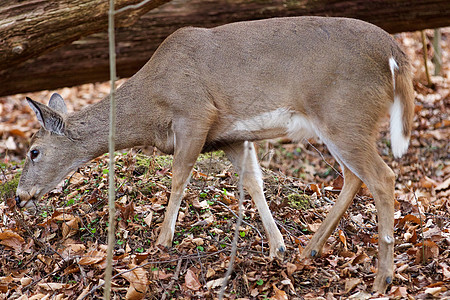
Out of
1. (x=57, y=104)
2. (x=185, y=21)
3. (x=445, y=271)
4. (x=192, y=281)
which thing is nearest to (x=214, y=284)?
(x=192, y=281)

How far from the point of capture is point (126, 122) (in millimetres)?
5504

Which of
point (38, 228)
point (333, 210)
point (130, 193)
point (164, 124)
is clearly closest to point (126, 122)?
point (164, 124)

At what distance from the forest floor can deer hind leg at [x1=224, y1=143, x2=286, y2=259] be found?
0.15m

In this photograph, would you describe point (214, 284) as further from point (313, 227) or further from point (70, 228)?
point (70, 228)

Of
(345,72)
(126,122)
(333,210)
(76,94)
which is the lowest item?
(76,94)

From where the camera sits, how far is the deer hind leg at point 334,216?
5.13 m

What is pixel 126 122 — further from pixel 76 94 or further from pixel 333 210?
pixel 76 94

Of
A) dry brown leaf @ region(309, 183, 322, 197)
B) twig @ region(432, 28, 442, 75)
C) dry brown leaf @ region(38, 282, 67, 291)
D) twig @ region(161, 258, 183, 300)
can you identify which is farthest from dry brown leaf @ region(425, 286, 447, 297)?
twig @ region(432, 28, 442, 75)

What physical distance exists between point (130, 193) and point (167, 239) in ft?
3.38

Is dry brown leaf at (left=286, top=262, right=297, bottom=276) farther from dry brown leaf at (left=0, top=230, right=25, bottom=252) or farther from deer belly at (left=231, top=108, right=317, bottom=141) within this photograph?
dry brown leaf at (left=0, top=230, right=25, bottom=252)

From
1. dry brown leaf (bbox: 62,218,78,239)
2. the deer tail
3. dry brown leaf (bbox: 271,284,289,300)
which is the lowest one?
dry brown leaf (bbox: 62,218,78,239)

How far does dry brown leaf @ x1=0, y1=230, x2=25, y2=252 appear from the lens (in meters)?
5.43

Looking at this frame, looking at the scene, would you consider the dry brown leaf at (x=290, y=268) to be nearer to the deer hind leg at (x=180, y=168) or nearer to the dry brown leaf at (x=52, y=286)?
the deer hind leg at (x=180, y=168)

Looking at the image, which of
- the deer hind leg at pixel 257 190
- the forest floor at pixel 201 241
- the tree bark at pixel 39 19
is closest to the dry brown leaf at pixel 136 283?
the forest floor at pixel 201 241
